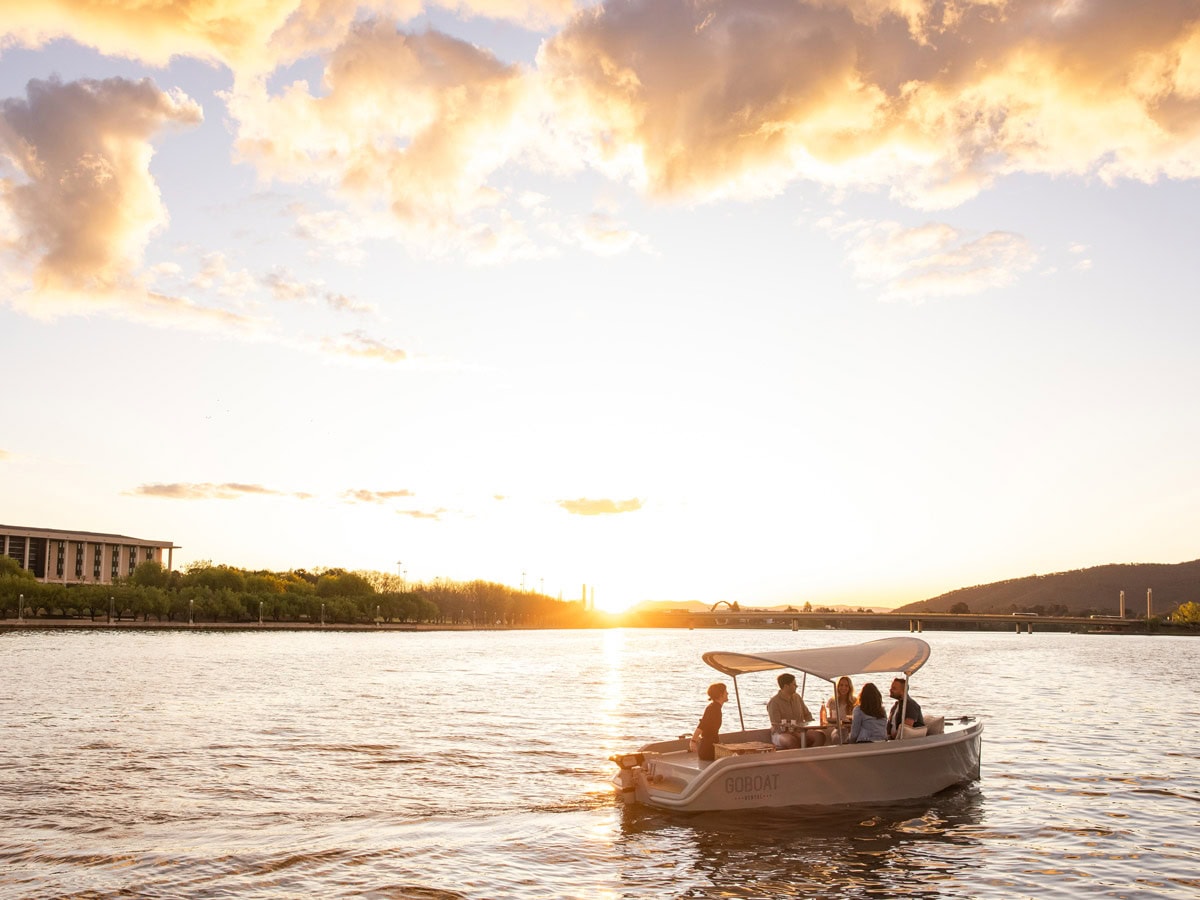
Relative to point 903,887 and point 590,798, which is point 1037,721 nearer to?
point 590,798

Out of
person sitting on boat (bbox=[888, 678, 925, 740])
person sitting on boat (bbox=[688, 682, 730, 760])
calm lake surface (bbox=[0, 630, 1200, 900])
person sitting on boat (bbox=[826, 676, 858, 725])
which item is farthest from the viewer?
person sitting on boat (bbox=[888, 678, 925, 740])

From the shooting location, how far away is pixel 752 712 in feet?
178

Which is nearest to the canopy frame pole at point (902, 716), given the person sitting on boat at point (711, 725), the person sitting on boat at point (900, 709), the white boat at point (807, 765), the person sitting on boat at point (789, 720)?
the person sitting on boat at point (900, 709)

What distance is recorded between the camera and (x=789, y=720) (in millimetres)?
26141

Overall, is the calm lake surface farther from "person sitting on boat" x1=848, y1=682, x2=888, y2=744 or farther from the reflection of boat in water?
"person sitting on boat" x1=848, y1=682, x2=888, y2=744

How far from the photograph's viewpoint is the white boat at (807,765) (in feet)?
78.2

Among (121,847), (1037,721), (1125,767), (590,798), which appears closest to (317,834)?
(121,847)

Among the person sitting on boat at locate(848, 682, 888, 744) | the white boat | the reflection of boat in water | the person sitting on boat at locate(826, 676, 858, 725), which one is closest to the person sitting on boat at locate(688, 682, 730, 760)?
the white boat

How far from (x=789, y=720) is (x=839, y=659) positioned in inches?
77.3

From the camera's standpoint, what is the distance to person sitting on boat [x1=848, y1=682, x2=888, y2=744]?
25438 millimetres

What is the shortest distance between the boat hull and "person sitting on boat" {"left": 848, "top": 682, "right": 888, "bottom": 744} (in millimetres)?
328

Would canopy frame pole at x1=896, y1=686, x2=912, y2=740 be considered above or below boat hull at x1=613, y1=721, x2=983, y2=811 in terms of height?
above

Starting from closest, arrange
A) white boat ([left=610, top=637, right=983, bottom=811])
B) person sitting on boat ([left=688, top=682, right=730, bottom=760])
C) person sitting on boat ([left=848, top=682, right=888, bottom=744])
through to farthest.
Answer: white boat ([left=610, top=637, right=983, bottom=811]) → person sitting on boat ([left=688, top=682, right=730, bottom=760]) → person sitting on boat ([left=848, top=682, right=888, bottom=744])

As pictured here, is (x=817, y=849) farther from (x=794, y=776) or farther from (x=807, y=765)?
(x=807, y=765)
